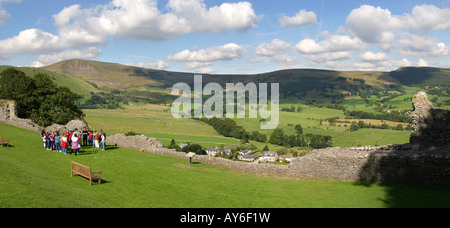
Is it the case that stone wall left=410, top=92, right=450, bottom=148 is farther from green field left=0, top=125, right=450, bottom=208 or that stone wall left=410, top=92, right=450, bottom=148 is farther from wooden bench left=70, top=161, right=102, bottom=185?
wooden bench left=70, top=161, right=102, bottom=185

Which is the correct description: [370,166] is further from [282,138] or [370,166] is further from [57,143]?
[282,138]

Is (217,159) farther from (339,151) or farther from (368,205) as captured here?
(368,205)

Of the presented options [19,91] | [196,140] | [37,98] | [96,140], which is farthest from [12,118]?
[196,140]

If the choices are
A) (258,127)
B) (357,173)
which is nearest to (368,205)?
(357,173)

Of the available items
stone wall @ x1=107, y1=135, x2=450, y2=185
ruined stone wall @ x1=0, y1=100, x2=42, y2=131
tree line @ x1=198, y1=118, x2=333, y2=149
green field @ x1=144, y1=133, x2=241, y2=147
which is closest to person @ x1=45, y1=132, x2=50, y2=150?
ruined stone wall @ x1=0, y1=100, x2=42, y2=131

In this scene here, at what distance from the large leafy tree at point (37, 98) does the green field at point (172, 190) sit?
23.7 metres

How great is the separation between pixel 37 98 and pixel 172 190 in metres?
38.8

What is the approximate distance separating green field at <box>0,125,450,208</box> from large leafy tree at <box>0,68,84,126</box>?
23738 mm

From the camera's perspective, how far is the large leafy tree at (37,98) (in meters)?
40.9

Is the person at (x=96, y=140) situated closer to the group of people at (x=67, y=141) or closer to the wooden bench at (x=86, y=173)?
the group of people at (x=67, y=141)

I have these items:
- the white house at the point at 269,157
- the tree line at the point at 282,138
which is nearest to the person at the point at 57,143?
the white house at the point at 269,157

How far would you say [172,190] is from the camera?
582 inches
